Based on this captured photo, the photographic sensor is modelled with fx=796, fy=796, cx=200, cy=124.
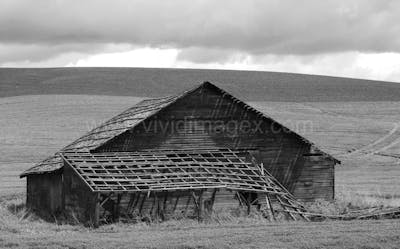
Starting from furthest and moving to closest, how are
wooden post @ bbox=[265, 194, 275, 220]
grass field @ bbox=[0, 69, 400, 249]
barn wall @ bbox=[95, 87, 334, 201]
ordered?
barn wall @ bbox=[95, 87, 334, 201] → wooden post @ bbox=[265, 194, 275, 220] → grass field @ bbox=[0, 69, 400, 249]

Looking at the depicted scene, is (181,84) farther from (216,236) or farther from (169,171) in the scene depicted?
(216,236)

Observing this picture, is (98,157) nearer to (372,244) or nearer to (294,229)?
(294,229)

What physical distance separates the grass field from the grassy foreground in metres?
0.02

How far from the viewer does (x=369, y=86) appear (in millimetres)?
82438

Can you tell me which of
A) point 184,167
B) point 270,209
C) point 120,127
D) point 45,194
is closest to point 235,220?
point 270,209

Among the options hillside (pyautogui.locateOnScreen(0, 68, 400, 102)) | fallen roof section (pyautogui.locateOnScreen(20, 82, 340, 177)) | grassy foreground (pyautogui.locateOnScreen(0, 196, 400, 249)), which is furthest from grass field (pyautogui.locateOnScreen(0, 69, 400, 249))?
fallen roof section (pyautogui.locateOnScreen(20, 82, 340, 177))

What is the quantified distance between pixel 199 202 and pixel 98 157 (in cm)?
411

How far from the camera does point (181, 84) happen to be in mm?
76625

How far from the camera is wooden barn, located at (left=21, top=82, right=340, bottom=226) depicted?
88.0 feet

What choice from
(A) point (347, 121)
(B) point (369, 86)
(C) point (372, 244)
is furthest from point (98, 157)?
(B) point (369, 86)

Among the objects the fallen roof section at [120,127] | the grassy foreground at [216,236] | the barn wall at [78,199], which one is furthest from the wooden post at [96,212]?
the fallen roof section at [120,127]

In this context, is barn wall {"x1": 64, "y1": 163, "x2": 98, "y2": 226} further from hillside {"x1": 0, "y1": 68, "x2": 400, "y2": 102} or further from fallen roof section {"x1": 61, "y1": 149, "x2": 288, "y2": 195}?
hillside {"x1": 0, "y1": 68, "x2": 400, "y2": 102}

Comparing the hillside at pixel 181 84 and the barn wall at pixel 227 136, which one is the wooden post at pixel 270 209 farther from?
the hillside at pixel 181 84

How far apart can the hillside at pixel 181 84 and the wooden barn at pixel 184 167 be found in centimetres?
3749
